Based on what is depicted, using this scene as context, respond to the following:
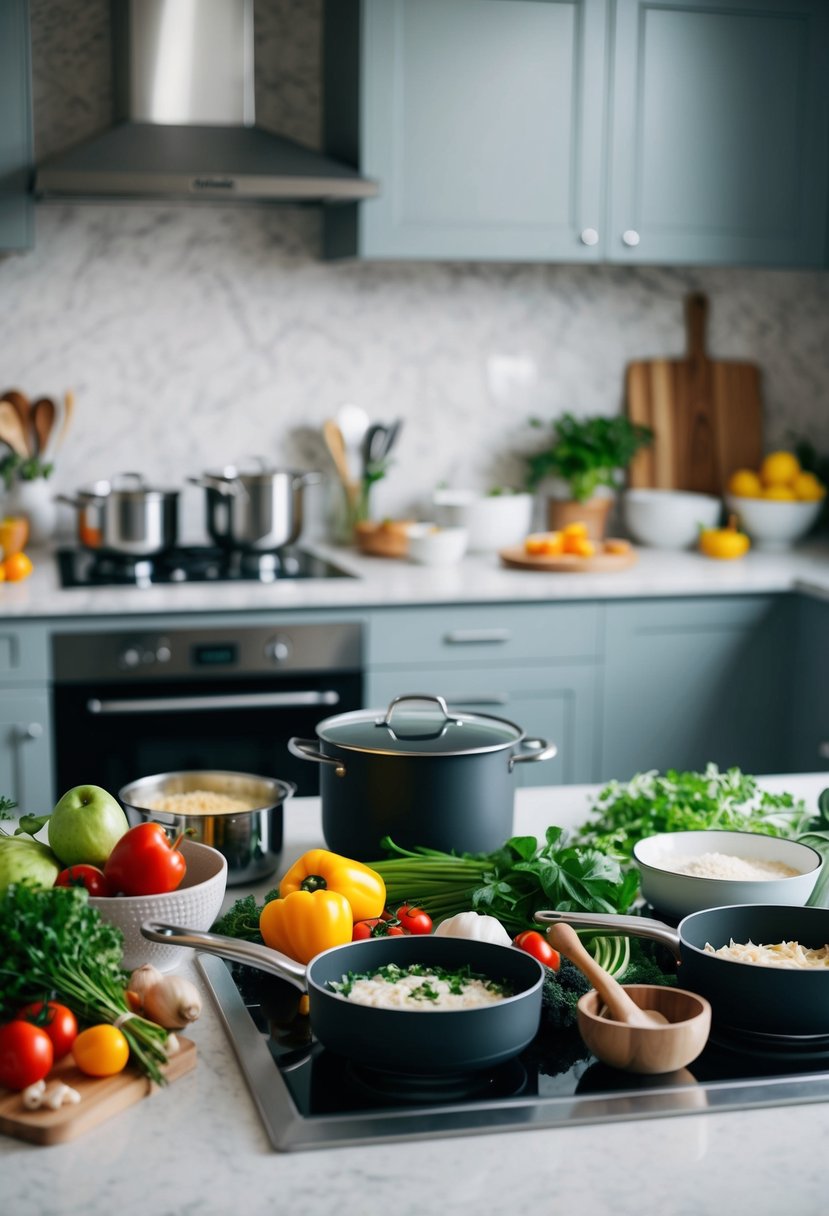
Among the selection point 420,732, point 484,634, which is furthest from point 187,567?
point 420,732

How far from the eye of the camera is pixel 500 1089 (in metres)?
1.12

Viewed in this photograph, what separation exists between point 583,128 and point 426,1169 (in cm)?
311

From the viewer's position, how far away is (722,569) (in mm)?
3768

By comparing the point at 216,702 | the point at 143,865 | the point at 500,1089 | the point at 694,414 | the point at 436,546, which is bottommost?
the point at 216,702

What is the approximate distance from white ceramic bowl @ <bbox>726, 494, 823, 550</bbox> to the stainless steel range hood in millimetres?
1443

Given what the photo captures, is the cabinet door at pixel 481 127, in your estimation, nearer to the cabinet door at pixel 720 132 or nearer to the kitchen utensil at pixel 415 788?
the cabinet door at pixel 720 132

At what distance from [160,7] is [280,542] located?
4.41ft

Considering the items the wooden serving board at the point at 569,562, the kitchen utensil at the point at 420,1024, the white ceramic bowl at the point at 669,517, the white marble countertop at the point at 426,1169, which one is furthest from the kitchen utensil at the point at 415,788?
the white ceramic bowl at the point at 669,517

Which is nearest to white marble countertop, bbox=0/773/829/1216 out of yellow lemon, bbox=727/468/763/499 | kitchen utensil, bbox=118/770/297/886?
kitchen utensil, bbox=118/770/297/886

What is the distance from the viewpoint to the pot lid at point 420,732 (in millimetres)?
1564

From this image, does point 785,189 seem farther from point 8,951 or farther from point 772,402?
point 8,951

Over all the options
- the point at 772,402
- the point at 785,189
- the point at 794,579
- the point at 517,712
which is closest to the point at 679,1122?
the point at 517,712

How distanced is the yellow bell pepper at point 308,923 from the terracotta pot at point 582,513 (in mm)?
2820

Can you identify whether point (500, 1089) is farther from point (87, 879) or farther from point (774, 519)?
point (774, 519)
